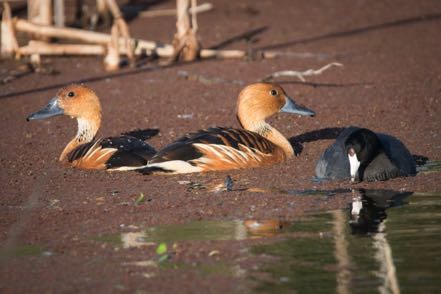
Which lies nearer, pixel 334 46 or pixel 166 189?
pixel 166 189

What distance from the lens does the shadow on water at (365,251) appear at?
6.41m

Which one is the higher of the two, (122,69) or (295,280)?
(122,69)

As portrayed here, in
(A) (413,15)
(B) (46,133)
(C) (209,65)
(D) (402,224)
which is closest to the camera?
(D) (402,224)

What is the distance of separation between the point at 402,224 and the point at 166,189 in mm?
2406

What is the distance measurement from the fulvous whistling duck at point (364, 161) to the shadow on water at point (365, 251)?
0.70 meters

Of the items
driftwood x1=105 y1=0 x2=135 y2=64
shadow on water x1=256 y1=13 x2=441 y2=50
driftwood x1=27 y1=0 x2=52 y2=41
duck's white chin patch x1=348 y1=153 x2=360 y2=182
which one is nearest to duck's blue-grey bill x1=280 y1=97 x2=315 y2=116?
duck's white chin patch x1=348 y1=153 x2=360 y2=182

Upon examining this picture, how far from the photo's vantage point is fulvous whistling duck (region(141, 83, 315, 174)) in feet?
32.3

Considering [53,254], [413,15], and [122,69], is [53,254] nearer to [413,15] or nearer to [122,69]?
[122,69]

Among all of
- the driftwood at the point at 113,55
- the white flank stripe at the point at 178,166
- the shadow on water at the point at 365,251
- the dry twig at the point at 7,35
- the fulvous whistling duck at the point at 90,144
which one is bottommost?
the shadow on water at the point at 365,251

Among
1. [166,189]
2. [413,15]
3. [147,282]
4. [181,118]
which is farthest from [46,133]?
[413,15]

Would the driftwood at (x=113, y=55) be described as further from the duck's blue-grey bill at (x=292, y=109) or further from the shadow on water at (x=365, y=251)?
the shadow on water at (x=365, y=251)

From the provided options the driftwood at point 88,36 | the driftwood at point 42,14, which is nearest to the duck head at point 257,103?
the driftwood at point 88,36

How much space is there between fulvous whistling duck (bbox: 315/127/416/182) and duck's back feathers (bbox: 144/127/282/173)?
2.70 ft

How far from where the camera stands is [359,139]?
941 cm
